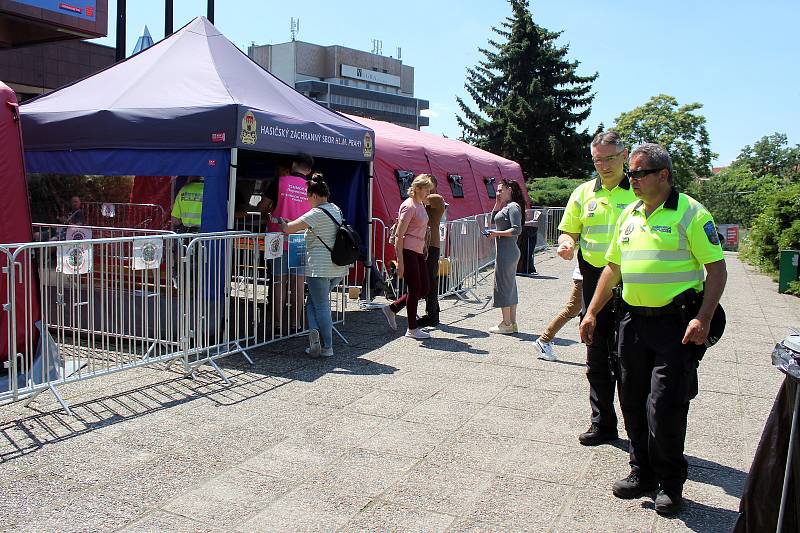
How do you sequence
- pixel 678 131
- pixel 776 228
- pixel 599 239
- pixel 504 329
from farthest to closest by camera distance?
pixel 678 131 < pixel 776 228 < pixel 504 329 < pixel 599 239

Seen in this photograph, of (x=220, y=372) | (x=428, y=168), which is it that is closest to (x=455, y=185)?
(x=428, y=168)

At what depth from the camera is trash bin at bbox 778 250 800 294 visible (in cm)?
1345

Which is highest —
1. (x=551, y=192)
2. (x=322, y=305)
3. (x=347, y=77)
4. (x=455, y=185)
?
(x=347, y=77)

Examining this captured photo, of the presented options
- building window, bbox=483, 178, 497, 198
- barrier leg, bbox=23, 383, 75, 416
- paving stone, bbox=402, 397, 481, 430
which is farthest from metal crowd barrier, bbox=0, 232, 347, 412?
building window, bbox=483, 178, 497, 198

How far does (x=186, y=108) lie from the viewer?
24.8 feet

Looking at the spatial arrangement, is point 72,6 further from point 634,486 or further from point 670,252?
point 634,486

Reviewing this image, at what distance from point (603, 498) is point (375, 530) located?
1.35m

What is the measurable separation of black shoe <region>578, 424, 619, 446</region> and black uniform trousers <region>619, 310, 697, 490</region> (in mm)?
853

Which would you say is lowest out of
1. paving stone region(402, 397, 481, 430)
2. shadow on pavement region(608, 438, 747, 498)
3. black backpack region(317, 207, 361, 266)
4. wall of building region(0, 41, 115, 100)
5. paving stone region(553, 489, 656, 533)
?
paving stone region(553, 489, 656, 533)

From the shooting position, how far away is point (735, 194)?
30.2 metres

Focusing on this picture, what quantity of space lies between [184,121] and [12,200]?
187cm

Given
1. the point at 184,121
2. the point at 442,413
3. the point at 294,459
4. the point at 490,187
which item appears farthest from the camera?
the point at 490,187

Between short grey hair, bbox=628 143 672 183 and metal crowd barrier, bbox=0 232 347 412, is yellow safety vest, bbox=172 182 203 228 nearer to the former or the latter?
metal crowd barrier, bbox=0 232 347 412

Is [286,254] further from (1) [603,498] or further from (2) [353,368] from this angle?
(1) [603,498]
